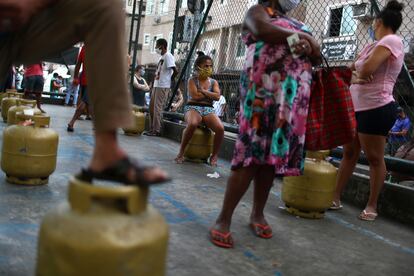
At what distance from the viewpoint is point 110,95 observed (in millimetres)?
1716

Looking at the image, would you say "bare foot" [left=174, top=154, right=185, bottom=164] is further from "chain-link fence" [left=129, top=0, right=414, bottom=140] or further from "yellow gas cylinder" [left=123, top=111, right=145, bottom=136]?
"yellow gas cylinder" [left=123, top=111, right=145, bottom=136]

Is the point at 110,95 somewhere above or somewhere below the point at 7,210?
above

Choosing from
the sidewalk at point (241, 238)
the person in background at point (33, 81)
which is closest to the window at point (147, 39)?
the person in background at point (33, 81)

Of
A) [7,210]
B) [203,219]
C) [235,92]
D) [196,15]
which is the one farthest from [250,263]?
[235,92]

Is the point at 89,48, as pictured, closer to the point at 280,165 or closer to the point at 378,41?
the point at 280,165

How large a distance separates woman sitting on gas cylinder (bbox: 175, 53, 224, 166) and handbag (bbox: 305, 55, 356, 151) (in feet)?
9.75

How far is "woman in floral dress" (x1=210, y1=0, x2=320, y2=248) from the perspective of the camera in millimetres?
2951

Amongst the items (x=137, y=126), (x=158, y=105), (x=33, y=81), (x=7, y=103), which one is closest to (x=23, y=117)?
(x=137, y=126)

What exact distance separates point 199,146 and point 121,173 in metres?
4.94

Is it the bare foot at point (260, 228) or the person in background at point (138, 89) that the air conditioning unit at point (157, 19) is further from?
the bare foot at point (260, 228)

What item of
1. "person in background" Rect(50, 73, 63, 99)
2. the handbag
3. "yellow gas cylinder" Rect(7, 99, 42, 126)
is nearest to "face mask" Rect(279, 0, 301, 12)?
the handbag

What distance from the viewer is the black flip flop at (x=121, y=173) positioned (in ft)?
4.79

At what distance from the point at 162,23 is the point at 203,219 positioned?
32378 mm

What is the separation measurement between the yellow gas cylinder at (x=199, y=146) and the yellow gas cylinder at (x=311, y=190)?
250 centimetres
